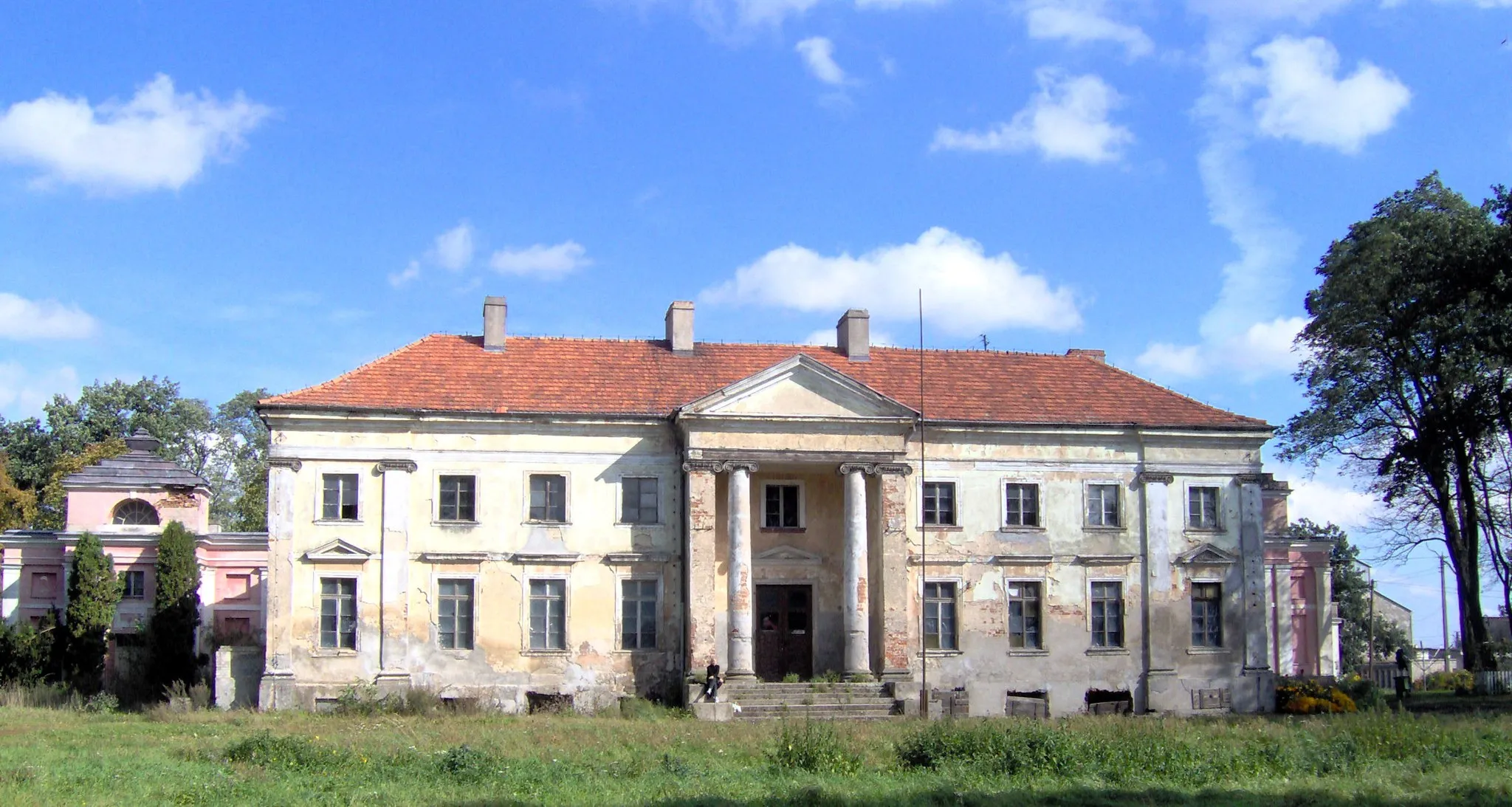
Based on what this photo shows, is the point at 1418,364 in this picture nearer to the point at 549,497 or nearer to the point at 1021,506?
the point at 1021,506

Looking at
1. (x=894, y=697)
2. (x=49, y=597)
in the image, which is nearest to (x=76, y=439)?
(x=49, y=597)

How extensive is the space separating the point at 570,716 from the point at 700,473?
5828 millimetres

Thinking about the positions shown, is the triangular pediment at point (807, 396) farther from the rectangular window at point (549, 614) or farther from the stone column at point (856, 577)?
the rectangular window at point (549, 614)

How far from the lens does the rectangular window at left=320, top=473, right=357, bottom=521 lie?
2969 cm

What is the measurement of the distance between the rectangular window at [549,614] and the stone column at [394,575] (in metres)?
2.72

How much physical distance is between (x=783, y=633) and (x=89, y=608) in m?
20.5

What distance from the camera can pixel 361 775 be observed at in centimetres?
1827

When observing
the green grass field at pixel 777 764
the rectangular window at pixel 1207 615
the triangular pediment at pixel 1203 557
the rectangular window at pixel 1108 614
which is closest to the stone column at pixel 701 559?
the green grass field at pixel 777 764

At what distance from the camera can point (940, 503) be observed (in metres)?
32.0

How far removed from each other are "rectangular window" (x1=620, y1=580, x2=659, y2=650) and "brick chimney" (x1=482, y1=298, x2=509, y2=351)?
264 inches

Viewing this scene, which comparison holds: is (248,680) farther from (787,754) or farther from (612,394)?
(787,754)

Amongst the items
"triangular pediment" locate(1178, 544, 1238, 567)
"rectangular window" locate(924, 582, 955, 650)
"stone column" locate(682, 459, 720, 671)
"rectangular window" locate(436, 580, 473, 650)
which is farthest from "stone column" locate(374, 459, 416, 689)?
"triangular pediment" locate(1178, 544, 1238, 567)

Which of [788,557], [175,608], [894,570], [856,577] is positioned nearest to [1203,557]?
[894,570]

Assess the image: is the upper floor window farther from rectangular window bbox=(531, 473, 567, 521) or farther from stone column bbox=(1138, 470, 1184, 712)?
stone column bbox=(1138, 470, 1184, 712)
